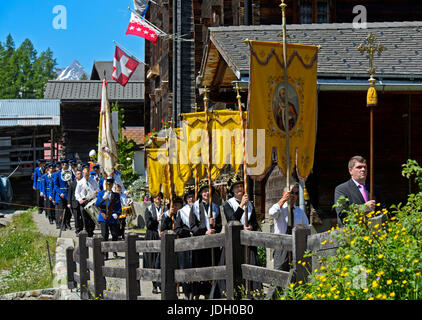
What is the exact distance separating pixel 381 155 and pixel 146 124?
22.9 meters

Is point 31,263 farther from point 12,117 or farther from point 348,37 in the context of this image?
point 12,117

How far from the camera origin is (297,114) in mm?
11578

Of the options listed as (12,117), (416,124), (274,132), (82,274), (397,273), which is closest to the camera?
(397,273)

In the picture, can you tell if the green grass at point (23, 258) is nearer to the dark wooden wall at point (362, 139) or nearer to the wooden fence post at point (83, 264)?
the wooden fence post at point (83, 264)

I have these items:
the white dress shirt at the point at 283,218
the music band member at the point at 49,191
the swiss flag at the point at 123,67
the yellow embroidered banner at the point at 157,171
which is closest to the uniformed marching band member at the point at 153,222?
the yellow embroidered banner at the point at 157,171

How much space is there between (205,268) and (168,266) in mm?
957

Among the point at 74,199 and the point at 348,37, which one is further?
the point at 74,199

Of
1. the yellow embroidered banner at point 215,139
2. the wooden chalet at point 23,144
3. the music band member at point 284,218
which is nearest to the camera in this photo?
the music band member at point 284,218

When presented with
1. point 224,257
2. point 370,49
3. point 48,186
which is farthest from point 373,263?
point 48,186

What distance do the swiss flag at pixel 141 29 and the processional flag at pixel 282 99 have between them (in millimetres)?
14136

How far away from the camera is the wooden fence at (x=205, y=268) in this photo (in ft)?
26.1

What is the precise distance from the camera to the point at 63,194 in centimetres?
2322
